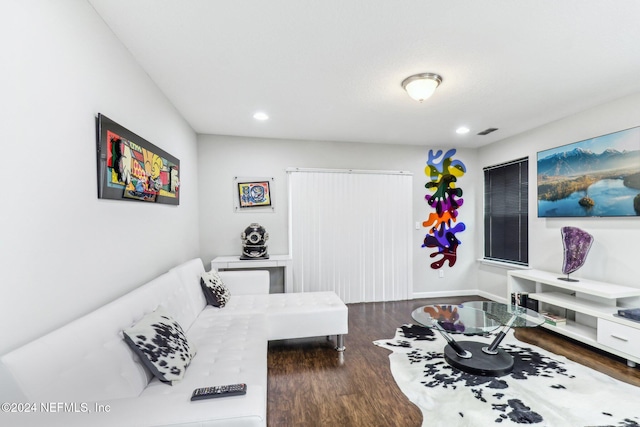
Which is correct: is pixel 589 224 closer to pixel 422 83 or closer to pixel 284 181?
pixel 422 83

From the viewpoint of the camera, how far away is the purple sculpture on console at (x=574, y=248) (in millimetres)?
3059

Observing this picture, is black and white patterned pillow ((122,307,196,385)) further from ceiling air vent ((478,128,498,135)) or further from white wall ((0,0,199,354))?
ceiling air vent ((478,128,498,135))

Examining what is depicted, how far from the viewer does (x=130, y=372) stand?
1.37m

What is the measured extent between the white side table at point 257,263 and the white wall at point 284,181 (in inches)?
16.5

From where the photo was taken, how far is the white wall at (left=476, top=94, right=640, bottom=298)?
9.29 feet

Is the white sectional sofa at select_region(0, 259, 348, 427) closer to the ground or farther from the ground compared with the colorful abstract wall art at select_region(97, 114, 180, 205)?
closer to the ground

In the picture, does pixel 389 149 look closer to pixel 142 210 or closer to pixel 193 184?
pixel 193 184

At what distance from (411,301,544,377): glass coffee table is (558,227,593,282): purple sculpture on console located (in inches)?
37.4

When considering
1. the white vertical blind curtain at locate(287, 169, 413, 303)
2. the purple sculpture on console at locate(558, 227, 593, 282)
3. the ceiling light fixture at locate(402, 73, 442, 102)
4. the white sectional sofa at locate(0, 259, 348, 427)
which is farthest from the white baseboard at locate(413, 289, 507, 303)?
the ceiling light fixture at locate(402, 73, 442, 102)

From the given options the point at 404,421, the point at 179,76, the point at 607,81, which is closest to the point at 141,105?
the point at 179,76

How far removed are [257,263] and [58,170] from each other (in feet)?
8.46

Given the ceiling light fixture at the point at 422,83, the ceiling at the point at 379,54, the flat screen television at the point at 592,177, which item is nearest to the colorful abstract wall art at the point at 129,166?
the ceiling at the point at 379,54

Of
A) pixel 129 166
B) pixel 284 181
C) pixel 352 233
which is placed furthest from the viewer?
pixel 352 233

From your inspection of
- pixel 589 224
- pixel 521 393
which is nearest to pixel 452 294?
pixel 589 224
